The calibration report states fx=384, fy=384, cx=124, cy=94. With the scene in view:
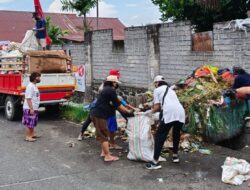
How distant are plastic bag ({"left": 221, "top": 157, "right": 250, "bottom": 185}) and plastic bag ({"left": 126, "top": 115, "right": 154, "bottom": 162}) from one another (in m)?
1.30

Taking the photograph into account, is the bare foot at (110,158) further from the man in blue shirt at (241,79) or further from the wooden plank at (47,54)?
the wooden plank at (47,54)

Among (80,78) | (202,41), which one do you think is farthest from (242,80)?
(80,78)

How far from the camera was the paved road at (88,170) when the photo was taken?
18.7ft

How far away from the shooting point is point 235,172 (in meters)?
5.85

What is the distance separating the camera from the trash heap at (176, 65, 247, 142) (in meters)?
7.68

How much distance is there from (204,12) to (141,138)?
10101 millimetres

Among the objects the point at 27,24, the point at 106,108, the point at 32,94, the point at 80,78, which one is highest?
the point at 27,24

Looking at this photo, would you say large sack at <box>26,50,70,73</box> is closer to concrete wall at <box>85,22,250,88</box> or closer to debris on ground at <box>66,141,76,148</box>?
concrete wall at <box>85,22,250,88</box>

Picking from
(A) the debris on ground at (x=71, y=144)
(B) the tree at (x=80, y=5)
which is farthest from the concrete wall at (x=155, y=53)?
(B) the tree at (x=80, y=5)

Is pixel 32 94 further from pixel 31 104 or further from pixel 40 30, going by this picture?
pixel 40 30

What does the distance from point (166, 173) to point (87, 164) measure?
57.5 inches

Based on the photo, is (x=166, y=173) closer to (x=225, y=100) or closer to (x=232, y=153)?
(x=232, y=153)

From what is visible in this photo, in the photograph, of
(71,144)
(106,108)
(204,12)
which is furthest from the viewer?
(204,12)

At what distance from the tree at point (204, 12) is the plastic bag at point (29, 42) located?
5911 mm
